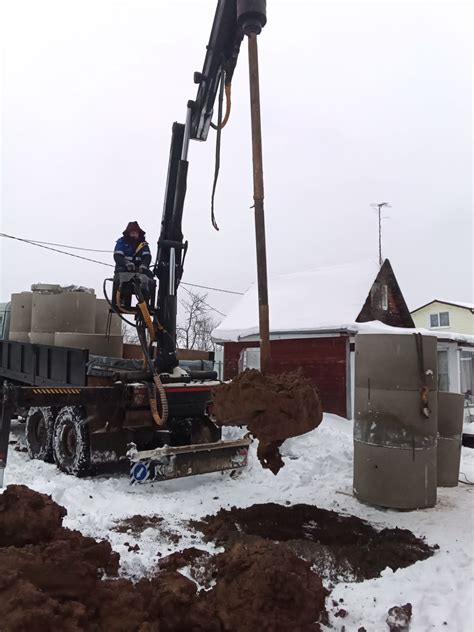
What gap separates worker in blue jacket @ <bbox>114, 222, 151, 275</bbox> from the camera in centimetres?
687

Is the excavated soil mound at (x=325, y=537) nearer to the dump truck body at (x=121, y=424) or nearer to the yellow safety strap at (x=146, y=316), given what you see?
Result: the dump truck body at (x=121, y=424)

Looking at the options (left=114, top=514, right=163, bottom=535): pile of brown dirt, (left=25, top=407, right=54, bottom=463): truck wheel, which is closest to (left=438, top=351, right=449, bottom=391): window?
(left=25, top=407, right=54, bottom=463): truck wheel

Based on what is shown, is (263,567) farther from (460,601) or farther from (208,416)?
(208,416)

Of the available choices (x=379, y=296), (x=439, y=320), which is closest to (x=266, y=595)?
(x=379, y=296)

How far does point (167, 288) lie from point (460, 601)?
5143 mm

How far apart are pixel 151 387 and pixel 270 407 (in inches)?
97.1

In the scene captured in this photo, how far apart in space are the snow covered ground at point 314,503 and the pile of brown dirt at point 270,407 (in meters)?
1.15

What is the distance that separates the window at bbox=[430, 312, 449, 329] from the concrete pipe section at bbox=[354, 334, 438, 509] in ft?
102

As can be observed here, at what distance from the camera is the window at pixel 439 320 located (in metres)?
34.4

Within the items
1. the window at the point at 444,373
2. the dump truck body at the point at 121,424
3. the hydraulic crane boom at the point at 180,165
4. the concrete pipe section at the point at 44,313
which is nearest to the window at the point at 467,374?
the window at the point at 444,373

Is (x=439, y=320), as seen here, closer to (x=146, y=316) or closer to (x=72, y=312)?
(x=72, y=312)

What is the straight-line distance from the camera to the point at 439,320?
34812 millimetres

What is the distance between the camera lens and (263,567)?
3.21 m

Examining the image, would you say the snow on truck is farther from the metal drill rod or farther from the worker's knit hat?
the metal drill rod
